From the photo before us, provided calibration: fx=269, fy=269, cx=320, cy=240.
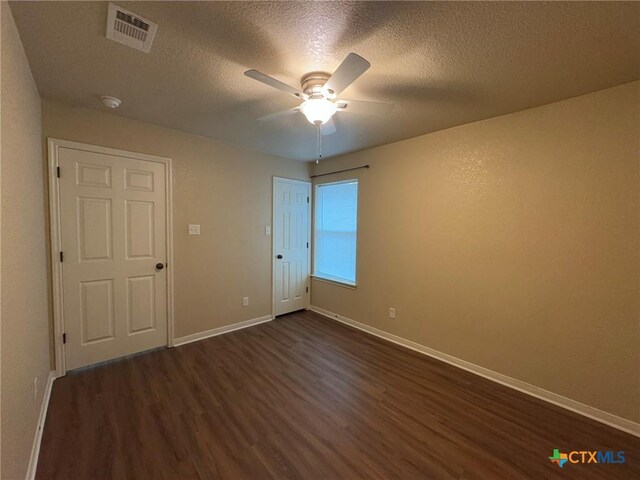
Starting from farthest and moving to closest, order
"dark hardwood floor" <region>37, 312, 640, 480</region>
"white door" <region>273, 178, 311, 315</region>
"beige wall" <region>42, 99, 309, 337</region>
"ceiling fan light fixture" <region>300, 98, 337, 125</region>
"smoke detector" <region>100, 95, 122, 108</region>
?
"white door" <region>273, 178, 311, 315</region> < "beige wall" <region>42, 99, 309, 337</region> < "smoke detector" <region>100, 95, 122, 108</region> < "ceiling fan light fixture" <region>300, 98, 337, 125</region> < "dark hardwood floor" <region>37, 312, 640, 480</region>

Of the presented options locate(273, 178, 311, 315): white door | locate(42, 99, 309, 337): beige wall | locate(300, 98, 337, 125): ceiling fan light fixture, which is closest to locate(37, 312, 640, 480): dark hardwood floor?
locate(42, 99, 309, 337): beige wall

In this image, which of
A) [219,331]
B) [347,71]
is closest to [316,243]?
[219,331]

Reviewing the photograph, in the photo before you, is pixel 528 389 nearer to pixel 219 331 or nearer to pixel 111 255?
pixel 219 331

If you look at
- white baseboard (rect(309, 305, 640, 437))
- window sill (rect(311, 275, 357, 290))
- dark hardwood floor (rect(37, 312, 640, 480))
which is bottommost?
dark hardwood floor (rect(37, 312, 640, 480))

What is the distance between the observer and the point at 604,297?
1980 mm

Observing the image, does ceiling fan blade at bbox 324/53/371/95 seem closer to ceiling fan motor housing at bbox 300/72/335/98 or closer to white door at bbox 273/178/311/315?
ceiling fan motor housing at bbox 300/72/335/98

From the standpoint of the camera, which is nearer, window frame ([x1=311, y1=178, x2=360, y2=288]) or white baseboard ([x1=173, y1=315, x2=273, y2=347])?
white baseboard ([x1=173, y1=315, x2=273, y2=347])

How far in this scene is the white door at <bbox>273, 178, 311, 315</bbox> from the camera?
4000 mm

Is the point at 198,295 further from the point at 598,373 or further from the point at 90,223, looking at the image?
the point at 598,373

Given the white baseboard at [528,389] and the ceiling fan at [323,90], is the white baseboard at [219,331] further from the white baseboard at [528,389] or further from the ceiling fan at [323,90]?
the ceiling fan at [323,90]

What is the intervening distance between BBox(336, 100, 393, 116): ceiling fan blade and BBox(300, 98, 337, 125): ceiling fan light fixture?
0.63 feet

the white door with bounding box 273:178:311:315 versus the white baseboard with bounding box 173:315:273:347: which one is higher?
the white door with bounding box 273:178:311:315

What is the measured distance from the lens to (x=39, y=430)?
175 cm

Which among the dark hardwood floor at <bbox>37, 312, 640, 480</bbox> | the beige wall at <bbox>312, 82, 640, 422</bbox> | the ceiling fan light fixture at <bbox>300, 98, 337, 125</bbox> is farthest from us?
the beige wall at <bbox>312, 82, 640, 422</bbox>
